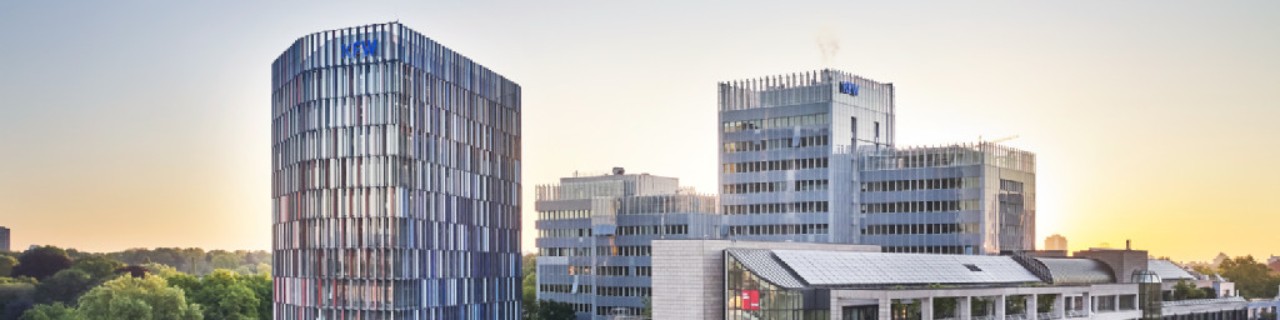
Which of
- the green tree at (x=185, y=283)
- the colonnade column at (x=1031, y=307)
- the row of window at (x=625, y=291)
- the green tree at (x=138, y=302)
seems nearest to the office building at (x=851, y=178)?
the row of window at (x=625, y=291)

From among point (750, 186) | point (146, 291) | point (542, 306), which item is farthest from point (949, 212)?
point (146, 291)

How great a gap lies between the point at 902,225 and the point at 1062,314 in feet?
122

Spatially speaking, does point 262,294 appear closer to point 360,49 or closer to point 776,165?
point 360,49

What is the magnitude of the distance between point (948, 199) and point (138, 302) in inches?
4403

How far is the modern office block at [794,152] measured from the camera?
165 m

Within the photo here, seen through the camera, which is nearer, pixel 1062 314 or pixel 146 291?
pixel 1062 314

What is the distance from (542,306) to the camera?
7146 inches

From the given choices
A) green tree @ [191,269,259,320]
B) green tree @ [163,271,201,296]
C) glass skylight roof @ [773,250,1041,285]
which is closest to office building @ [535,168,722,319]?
green tree @ [191,269,259,320]

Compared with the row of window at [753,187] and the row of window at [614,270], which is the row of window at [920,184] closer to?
the row of window at [753,187]

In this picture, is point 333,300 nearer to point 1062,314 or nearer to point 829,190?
point 829,190

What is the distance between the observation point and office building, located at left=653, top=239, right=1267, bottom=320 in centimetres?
9562

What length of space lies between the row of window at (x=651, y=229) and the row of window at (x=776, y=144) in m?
15.5

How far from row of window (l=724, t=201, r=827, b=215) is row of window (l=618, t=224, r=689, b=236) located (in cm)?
1008

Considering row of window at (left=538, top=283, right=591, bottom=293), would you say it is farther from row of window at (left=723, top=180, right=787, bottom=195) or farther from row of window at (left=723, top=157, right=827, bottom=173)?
row of window at (left=723, top=157, right=827, bottom=173)
